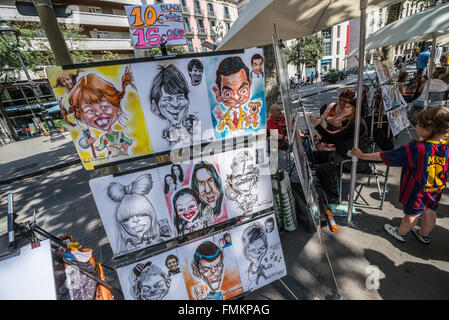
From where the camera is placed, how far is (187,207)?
5.31 ft

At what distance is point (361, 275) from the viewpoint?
2141 mm

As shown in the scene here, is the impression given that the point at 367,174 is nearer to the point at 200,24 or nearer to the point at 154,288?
the point at 154,288

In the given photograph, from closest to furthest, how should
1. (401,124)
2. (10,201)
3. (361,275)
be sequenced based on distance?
(10,201), (361,275), (401,124)

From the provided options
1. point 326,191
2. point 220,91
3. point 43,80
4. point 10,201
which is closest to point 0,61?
point 43,80

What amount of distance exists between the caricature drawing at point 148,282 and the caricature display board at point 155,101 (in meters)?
0.88

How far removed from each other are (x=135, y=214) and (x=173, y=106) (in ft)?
2.79

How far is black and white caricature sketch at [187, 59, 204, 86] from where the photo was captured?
56.7 inches

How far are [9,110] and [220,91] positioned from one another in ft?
80.2

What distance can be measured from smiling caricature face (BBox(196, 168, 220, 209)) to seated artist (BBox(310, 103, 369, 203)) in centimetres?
206

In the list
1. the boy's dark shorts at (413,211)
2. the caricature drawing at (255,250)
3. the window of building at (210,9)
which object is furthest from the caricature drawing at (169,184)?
the window of building at (210,9)

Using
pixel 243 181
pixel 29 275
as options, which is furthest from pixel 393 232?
pixel 29 275

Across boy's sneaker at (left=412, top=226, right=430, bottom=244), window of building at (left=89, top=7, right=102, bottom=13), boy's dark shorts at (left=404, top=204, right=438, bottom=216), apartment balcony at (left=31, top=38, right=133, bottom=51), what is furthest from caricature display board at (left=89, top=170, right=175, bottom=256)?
window of building at (left=89, top=7, right=102, bottom=13)

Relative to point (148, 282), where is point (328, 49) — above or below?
above

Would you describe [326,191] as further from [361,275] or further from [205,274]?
[205,274]
